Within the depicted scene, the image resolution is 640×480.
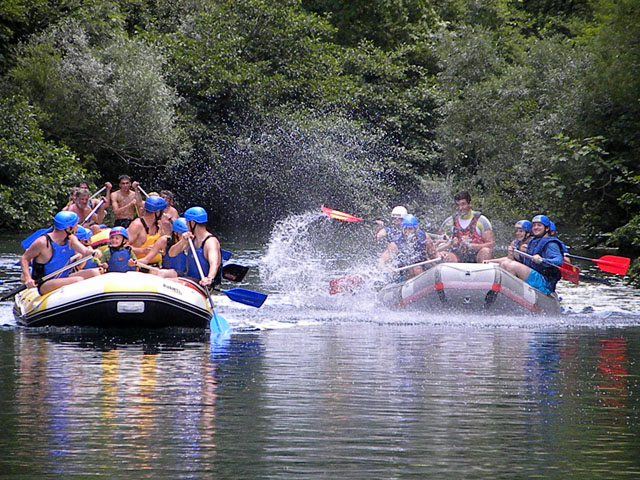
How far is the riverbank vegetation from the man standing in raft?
12.1 m

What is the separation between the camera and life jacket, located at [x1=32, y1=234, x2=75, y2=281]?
506 inches

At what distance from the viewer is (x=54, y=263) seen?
12.9 meters

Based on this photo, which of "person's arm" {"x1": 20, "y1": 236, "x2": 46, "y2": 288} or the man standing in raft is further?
the man standing in raft

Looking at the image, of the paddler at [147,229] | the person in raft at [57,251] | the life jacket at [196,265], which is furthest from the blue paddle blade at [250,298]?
the person in raft at [57,251]

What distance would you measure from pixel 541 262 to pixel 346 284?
2.46 metres

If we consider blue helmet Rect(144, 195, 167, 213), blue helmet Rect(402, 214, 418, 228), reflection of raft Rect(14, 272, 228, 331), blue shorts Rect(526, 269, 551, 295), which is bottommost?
reflection of raft Rect(14, 272, 228, 331)

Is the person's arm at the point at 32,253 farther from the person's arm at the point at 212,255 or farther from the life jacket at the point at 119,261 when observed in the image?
the person's arm at the point at 212,255

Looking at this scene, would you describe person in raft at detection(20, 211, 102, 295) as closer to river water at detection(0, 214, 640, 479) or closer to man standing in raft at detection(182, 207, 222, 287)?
river water at detection(0, 214, 640, 479)

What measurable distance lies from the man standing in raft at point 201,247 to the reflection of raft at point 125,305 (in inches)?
25.8

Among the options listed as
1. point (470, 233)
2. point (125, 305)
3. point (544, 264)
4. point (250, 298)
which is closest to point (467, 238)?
point (470, 233)

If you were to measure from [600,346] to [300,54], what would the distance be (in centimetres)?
2563

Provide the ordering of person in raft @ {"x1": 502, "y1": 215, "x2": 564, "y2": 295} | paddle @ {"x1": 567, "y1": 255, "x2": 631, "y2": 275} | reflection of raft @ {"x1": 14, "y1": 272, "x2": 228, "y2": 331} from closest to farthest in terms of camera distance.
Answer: reflection of raft @ {"x1": 14, "y1": 272, "x2": 228, "y2": 331}
person in raft @ {"x1": 502, "y1": 215, "x2": 564, "y2": 295}
paddle @ {"x1": 567, "y1": 255, "x2": 631, "y2": 275}

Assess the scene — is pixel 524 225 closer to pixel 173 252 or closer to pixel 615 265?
pixel 615 265

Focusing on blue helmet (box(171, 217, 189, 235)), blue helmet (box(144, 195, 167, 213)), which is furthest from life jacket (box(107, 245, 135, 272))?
blue helmet (box(144, 195, 167, 213))
